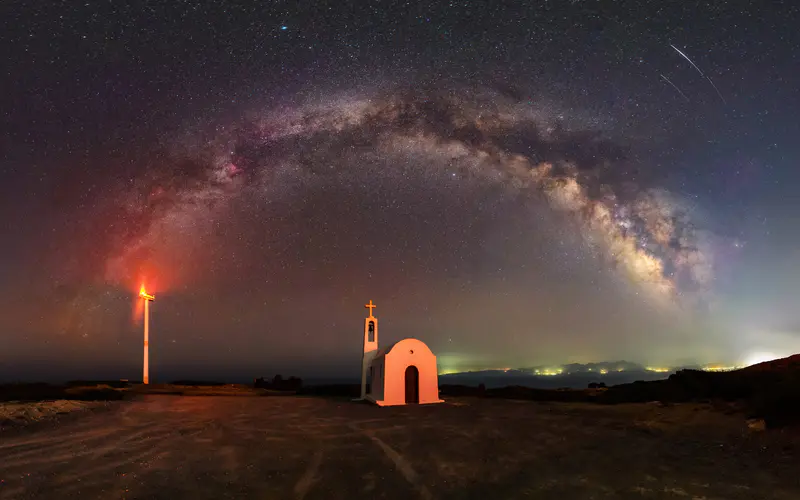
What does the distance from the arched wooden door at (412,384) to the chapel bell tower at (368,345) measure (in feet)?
11.3

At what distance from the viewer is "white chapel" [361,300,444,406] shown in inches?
842

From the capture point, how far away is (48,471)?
351 inches

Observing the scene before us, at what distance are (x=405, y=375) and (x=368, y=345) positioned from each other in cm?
434

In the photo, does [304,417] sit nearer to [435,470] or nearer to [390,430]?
[390,430]

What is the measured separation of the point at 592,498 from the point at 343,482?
3.84m

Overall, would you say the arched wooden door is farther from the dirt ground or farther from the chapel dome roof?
the dirt ground

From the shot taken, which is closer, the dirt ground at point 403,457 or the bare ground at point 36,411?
the dirt ground at point 403,457

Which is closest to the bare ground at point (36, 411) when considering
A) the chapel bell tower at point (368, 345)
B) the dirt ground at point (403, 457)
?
the dirt ground at point (403, 457)

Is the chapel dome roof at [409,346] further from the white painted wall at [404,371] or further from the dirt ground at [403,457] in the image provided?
the dirt ground at [403,457]

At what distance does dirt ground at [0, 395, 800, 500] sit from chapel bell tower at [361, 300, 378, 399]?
8786 mm

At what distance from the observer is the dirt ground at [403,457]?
763 centimetres

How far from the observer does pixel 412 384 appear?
22109 mm

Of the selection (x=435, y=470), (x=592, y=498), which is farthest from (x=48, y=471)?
(x=592, y=498)

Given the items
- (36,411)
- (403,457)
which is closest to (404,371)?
(403,457)
